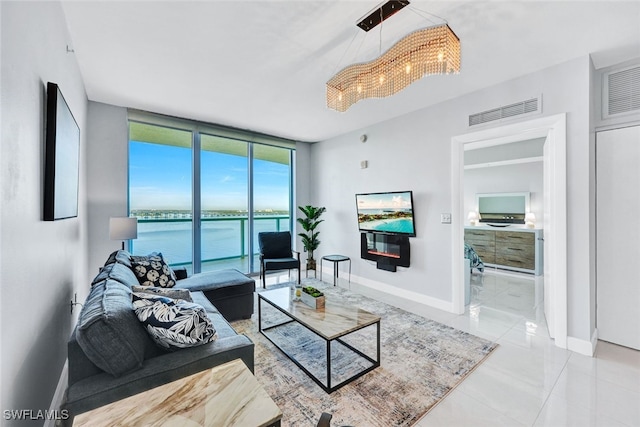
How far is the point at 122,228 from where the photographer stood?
128 inches

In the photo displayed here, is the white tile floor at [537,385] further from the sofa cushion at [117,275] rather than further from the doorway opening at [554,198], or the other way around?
the sofa cushion at [117,275]

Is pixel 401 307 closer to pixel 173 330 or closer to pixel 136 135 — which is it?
pixel 173 330

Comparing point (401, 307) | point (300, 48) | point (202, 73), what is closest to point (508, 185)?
point (401, 307)

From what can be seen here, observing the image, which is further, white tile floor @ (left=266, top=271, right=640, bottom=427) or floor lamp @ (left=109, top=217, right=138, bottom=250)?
floor lamp @ (left=109, top=217, right=138, bottom=250)

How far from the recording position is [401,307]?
3670 mm

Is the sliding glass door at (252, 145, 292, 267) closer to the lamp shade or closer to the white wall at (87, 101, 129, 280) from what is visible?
the white wall at (87, 101, 129, 280)

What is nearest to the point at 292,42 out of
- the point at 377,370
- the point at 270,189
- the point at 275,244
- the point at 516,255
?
the point at 377,370

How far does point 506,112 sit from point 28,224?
4081 millimetres

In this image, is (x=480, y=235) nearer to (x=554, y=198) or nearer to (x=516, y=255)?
(x=516, y=255)

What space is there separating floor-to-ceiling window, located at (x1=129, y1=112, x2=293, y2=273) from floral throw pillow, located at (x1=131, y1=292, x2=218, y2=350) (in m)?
3.07

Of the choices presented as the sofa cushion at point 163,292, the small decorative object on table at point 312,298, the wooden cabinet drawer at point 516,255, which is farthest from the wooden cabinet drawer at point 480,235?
the sofa cushion at point 163,292

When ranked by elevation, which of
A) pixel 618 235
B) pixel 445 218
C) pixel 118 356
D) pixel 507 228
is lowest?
pixel 118 356

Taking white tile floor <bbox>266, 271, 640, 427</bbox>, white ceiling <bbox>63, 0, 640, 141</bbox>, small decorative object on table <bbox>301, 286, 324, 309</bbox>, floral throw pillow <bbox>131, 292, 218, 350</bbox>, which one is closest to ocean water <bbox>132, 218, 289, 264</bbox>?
white ceiling <bbox>63, 0, 640, 141</bbox>

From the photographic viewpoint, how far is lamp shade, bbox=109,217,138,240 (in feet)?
10.5
